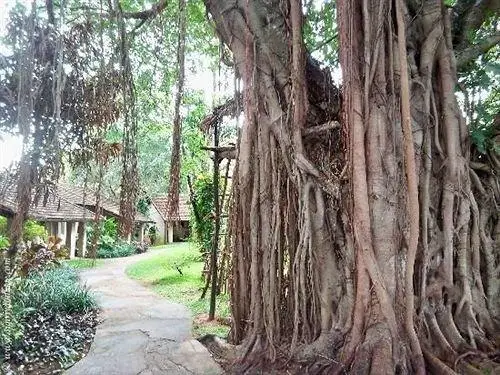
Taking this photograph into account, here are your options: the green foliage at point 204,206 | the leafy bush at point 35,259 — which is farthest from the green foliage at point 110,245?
the green foliage at point 204,206

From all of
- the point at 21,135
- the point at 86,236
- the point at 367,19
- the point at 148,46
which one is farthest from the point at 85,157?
the point at 86,236

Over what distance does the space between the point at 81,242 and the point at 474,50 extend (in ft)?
56.6

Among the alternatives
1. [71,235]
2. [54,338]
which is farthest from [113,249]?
[54,338]

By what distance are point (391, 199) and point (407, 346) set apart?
0.94 m

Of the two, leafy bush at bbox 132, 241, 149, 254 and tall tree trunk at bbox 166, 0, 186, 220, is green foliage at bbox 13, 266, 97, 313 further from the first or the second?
leafy bush at bbox 132, 241, 149, 254

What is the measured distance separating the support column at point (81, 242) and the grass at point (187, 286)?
4927 millimetres

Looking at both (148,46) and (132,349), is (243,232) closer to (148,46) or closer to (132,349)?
(132,349)

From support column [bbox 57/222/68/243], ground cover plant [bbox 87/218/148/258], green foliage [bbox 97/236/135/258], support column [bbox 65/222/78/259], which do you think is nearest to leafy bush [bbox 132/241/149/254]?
ground cover plant [bbox 87/218/148/258]

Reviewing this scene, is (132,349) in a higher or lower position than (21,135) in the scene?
lower

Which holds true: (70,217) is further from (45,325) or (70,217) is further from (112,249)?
(45,325)

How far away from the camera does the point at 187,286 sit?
8609mm

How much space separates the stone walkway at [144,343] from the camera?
3616mm

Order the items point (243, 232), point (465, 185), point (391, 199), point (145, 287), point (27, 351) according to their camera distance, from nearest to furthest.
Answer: point (391, 199) → point (465, 185) → point (243, 232) → point (27, 351) → point (145, 287)

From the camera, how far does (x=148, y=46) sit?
5.77 meters
